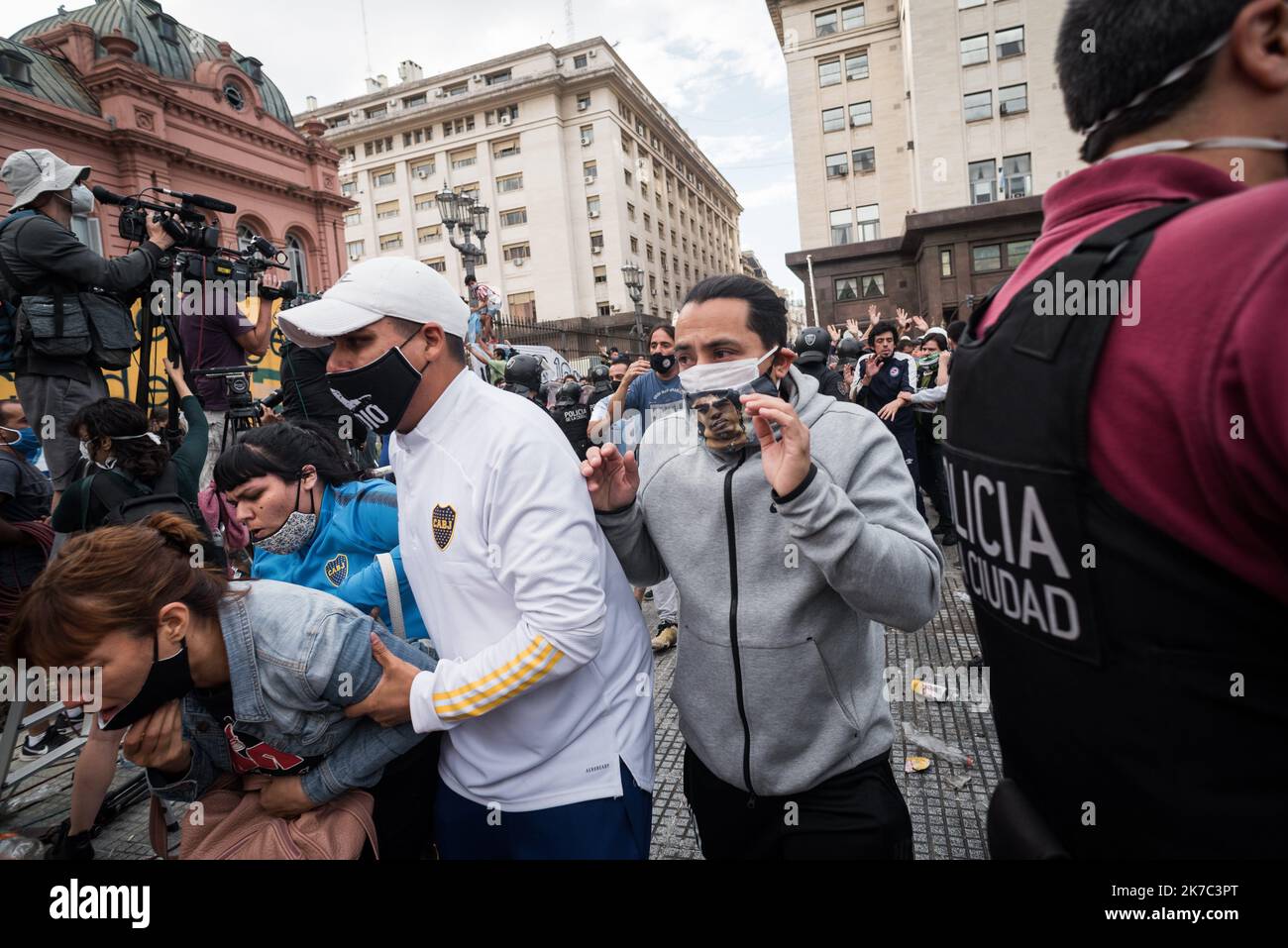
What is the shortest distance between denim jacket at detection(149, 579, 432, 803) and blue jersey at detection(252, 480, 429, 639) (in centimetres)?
55

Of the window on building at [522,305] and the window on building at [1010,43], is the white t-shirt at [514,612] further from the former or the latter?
the window on building at [522,305]

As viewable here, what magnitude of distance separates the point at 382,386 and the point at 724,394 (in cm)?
89

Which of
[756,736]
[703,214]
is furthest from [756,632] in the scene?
[703,214]

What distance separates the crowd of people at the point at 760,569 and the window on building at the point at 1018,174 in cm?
3283

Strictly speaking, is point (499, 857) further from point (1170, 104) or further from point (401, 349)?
point (1170, 104)

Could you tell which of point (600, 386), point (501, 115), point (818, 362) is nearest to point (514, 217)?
point (501, 115)

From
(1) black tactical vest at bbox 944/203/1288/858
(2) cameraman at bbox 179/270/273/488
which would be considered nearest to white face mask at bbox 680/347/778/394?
(1) black tactical vest at bbox 944/203/1288/858

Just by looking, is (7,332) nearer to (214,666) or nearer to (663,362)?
(214,666)

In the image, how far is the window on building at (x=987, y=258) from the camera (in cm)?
2692

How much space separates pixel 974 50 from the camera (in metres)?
28.6

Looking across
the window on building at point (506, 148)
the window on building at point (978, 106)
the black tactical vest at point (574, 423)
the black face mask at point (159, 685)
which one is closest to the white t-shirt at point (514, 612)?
the black face mask at point (159, 685)

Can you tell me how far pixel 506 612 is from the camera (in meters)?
1.67

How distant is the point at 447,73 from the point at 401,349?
2323 inches

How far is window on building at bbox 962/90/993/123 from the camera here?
1131 inches
